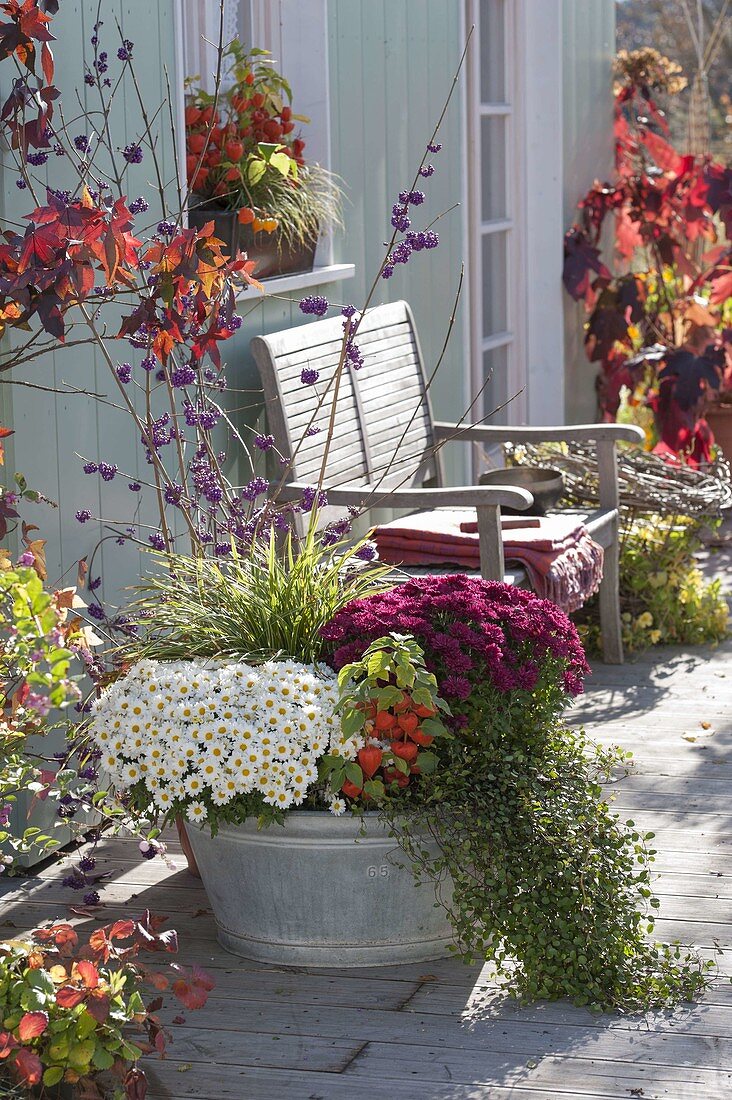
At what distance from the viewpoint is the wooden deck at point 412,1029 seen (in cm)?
228

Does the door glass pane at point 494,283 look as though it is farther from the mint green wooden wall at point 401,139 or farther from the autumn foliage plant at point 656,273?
the mint green wooden wall at point 401,139

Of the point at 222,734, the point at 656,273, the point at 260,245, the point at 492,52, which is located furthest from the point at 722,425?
the point at 222,734

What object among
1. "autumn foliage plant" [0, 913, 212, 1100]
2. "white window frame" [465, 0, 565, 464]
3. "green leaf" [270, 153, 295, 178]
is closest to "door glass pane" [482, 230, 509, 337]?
"white window frame" [465, 0, 565, 464]

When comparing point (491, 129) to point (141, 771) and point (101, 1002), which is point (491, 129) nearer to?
point (141, 771)

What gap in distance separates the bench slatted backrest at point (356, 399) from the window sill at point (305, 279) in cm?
12

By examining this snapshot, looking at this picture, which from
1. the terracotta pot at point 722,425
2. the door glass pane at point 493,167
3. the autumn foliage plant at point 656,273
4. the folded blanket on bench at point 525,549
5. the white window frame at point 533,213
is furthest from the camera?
the terracotta pot at point 722,425

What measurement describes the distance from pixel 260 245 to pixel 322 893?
6.17 feet

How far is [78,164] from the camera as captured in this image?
124 inches

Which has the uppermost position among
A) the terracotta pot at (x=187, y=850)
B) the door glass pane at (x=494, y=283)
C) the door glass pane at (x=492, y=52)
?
the door glass pane at (x=492, y=52)

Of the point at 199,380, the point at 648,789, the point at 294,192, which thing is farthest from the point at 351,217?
the point at 648,789

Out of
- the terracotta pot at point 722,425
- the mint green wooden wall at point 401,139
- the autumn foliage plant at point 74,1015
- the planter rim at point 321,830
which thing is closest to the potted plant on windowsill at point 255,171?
the mint green wooden wall at point 401,139

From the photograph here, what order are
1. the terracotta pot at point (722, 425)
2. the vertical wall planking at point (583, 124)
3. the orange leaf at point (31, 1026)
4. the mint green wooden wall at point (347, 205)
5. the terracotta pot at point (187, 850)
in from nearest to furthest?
1. the orange leaf at point (31, 1026)
2. the terracotta pot at point (187, 850)
3. the mint green wooden wall at point (347, 205)
4. the vertical wall planking at point (583, 124)
5. the terracotta pot at point (722, 425)

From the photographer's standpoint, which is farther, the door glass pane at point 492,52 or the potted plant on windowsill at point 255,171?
the door glass pane at point 492,52

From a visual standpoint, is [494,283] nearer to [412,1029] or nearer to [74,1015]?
[412,1029]
